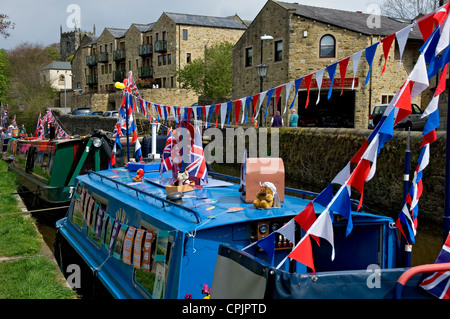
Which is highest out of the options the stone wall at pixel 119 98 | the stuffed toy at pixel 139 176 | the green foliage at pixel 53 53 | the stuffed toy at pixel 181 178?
the green foliage at pixel 53 53

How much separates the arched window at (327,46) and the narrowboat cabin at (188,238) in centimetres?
2156

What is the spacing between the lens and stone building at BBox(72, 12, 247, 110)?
47.2 meters

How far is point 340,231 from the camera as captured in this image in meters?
4.98

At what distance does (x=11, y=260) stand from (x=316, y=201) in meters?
5.21

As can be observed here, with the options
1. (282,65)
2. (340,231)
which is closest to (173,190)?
(340,231)

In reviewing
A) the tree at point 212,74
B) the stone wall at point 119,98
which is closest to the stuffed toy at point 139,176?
the tree at point 212,74

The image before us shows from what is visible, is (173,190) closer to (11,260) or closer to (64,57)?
(11,260)

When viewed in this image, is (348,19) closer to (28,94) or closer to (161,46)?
(161,46)

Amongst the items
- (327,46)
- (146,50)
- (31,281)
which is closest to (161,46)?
(146,50)

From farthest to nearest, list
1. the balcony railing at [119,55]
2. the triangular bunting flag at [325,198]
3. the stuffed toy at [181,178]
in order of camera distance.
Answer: the balcony railing at [119,55] → the stuffed toy at [181,178] → the triangular bunting flag at [325,198]

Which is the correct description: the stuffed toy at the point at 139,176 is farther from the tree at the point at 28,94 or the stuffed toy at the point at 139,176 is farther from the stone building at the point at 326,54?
the tree at the point at 28,94

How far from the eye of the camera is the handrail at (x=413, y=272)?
293cm

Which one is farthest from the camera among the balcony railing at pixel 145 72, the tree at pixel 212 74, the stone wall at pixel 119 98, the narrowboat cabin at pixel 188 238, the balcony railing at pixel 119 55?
the balcony railing at pixel 119 55

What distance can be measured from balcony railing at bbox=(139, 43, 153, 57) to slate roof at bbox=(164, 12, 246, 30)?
4.83 meters
